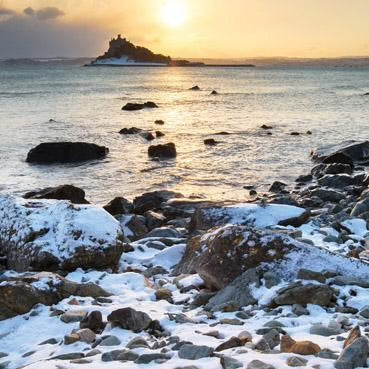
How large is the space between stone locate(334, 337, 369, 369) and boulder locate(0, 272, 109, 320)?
3.10 m

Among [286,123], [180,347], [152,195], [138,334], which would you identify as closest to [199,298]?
[138,334]

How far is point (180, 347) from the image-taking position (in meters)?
4.57

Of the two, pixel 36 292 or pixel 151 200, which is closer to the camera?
pixel 36 292

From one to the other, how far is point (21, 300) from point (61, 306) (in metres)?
0.40

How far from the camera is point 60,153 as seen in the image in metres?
21.0

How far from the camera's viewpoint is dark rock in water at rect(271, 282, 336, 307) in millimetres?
5613

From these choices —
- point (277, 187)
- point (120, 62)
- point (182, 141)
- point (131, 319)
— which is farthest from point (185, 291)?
point (120, 62)

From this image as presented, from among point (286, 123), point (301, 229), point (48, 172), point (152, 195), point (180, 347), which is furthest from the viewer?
point (286, 123)

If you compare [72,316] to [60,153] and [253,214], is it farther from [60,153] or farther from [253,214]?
[60,153]

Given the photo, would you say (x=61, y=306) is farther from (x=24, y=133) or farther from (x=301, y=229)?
(x=24, y=133)

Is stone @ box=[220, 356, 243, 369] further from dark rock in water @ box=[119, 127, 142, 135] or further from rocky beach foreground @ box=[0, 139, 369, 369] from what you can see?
dark rock in water @ box=[119, 127, 142, 135]

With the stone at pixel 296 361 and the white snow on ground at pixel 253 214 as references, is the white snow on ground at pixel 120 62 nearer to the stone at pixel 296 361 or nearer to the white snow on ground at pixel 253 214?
the white snow on ground at pixel 253 214

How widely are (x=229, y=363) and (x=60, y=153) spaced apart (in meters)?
17.7

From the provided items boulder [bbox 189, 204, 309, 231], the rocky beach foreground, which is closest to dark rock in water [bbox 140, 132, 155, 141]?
the rocky beach foreground
